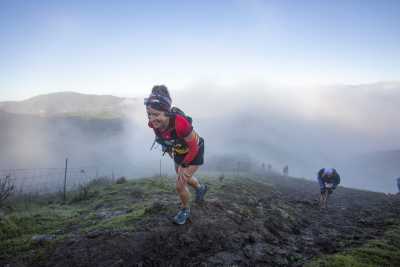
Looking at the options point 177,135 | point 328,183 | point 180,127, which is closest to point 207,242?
point 177,135

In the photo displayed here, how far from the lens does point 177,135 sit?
408 cm

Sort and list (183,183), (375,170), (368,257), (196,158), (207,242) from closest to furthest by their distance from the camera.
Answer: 1. (368,257)
2. (207,242)
3. (183,183)
4. (196,158)
5. (375,170)

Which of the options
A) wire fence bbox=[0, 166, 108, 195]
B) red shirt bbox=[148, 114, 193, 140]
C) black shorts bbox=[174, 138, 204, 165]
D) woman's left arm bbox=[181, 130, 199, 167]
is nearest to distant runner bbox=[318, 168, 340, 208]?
black shorts bbox=[174, 138, 204, 165]

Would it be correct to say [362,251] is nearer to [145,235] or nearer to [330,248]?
[330,248]

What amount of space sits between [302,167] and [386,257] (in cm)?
16842

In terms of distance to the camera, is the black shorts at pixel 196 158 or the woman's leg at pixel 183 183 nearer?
the woman's leg at pixel 183 183

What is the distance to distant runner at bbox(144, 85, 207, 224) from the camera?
3.94 m

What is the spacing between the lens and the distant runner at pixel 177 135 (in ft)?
12.9

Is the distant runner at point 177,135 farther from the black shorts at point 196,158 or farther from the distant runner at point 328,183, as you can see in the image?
the distant runner at point 328,183

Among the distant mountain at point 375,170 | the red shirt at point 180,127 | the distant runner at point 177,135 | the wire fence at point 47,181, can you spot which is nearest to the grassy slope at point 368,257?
the distant runner at point 177,135

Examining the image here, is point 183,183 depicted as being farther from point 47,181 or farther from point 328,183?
point 47,181

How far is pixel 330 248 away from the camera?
417 centimetres

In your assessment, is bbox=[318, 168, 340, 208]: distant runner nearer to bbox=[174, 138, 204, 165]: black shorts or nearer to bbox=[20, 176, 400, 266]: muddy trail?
bbox=[20, 176, 400, 266]: muddy trail

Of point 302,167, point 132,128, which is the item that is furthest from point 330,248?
point 302,167
